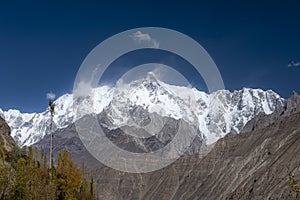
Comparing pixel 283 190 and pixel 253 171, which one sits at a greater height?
pixel 253 171

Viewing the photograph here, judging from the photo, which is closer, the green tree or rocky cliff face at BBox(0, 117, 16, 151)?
the green tree

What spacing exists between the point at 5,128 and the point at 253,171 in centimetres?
12345

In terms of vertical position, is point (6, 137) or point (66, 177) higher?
point (6, 137)

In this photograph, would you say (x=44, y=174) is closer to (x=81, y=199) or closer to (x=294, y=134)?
(x=81, y=199)

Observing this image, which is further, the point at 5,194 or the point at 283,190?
the point at 283,190

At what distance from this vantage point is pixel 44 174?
5869 cm

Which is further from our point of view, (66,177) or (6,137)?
(6,137)

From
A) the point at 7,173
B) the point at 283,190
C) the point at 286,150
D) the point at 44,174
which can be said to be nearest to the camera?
the point at 7,173

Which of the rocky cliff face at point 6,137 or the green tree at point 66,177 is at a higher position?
the rocky cliff face at point 6,137

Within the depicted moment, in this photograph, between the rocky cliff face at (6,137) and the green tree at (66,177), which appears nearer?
the green tree at (66,177)

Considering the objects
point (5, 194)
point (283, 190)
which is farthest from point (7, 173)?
point (283, 190)

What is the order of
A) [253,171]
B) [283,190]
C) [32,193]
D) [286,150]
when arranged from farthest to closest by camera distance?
[253,171]
[286,150]
[283,190]
[32,193]

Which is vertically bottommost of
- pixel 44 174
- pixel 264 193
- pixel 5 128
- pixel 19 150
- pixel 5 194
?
pixel 5 194

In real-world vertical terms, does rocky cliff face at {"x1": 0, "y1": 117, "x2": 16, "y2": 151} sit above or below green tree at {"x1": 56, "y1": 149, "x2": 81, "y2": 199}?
above
